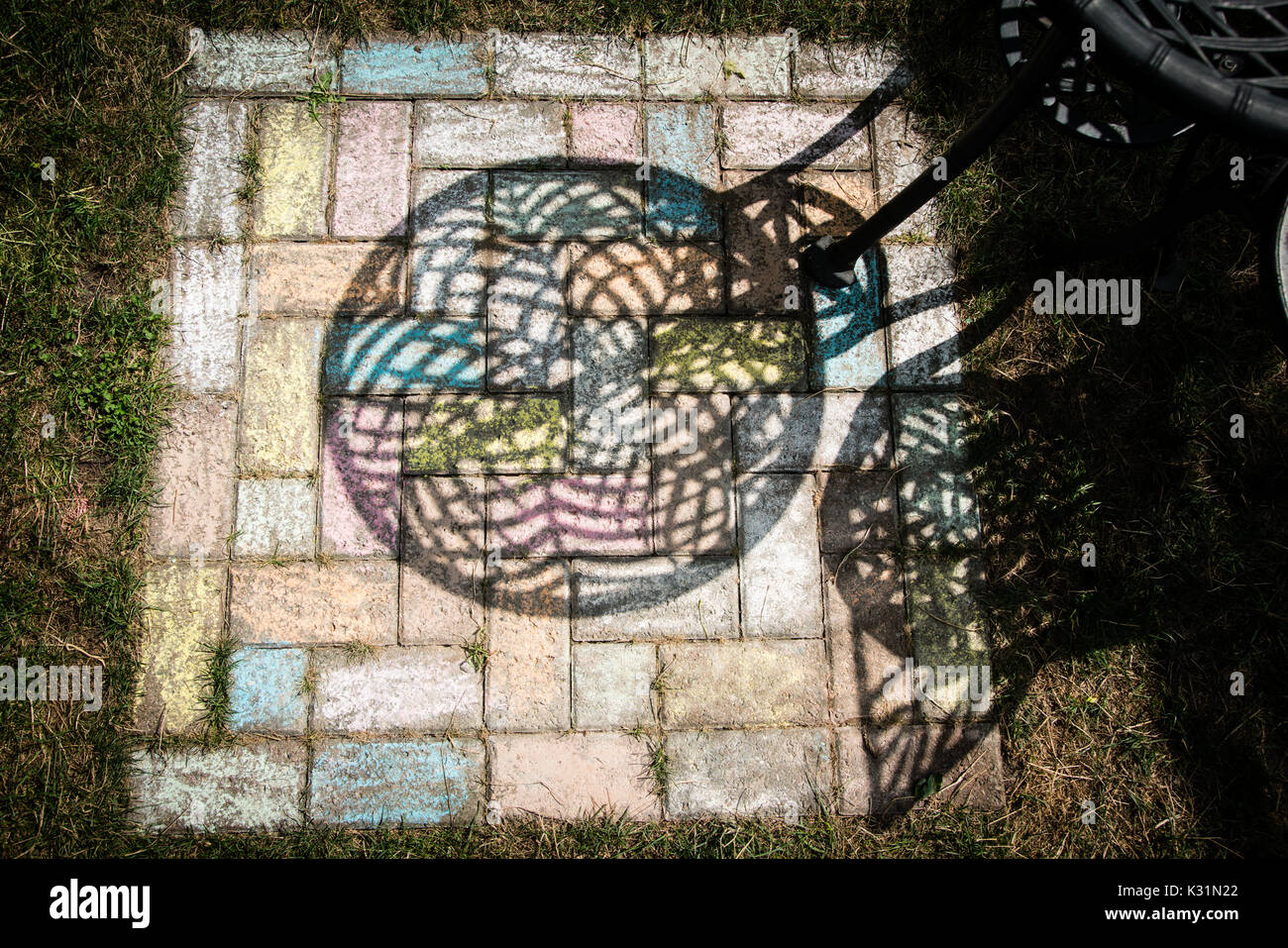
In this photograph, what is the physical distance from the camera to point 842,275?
10.4 feet

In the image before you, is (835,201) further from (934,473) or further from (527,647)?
(527,647)

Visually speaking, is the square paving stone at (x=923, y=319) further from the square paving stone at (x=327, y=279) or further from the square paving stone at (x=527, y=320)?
the square paving stone at (x=327, y=279)

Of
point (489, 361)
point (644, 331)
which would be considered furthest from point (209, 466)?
point (644, 331)

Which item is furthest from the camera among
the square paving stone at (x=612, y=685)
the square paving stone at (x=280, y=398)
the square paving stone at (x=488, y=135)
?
the square paving stone at (x=488, y=135)

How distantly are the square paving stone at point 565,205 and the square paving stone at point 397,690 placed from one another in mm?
1708

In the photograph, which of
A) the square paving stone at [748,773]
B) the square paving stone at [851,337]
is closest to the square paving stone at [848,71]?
the square paving stone at [851,337]

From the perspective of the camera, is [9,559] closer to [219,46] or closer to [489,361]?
[489,361]

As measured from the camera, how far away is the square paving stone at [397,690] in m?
2.88

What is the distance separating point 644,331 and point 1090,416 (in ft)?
6.15

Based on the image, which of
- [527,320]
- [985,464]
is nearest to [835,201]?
[985,464]

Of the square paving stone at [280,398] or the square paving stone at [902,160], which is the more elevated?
the square paving stone at [902,160]

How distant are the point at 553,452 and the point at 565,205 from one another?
1.04 meters

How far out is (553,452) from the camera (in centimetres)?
305

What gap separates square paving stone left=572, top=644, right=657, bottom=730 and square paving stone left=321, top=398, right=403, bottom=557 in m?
0.86
